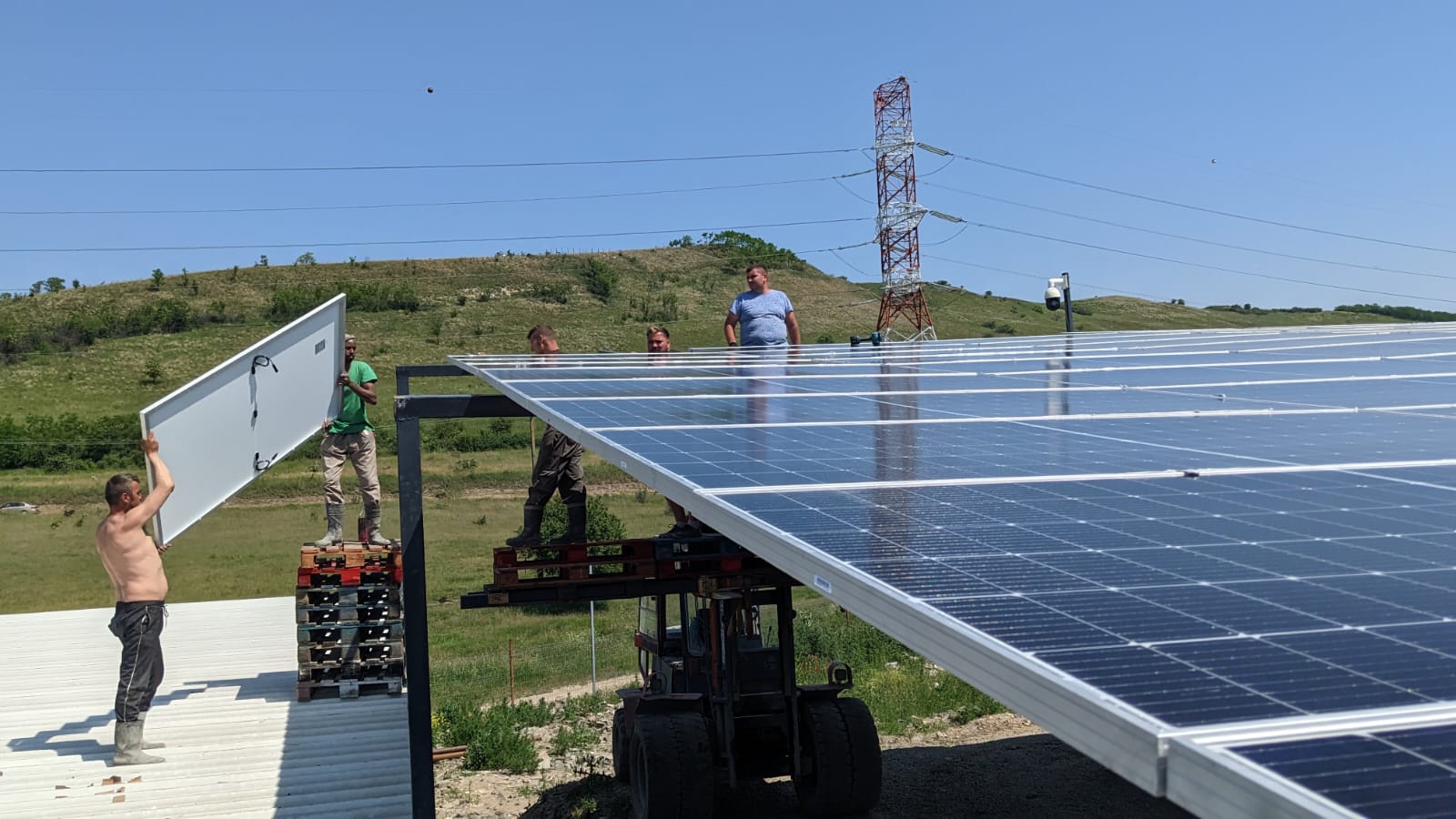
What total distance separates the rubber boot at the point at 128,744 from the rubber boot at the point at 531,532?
11.5 feet

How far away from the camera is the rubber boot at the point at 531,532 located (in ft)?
36.0

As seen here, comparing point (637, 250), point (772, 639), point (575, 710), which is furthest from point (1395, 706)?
point (637, 250)

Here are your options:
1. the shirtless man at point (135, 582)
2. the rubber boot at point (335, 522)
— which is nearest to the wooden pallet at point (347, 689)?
the rubber boot at point (335, 522)

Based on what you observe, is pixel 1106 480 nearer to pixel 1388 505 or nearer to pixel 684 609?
pixel 1388 505

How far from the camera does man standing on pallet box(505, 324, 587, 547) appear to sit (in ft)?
36.8

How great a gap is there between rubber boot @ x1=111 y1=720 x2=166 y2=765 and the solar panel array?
4.73 meters

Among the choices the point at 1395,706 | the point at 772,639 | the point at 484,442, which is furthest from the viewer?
the point at 484,442

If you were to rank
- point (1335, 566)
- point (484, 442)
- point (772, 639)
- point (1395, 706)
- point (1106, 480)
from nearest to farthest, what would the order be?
point (1395, 706) < point (1335, 566) < point (1106, 480) < point (772, 639) < point (484, 442)

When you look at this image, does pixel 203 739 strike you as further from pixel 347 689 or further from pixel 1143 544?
pixel 1143 544

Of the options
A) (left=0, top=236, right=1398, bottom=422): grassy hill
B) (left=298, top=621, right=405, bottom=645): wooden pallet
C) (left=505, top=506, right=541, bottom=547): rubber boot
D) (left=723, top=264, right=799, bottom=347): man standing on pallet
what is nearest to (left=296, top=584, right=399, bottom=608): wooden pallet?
(left=298, top=621, right=405, bottom=645): wooden pallet

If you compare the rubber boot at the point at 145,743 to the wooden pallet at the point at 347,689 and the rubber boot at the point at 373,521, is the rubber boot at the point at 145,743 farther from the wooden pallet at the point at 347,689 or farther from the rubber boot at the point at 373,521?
the rubber boot at the point at 373,521

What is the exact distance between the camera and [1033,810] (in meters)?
12.9

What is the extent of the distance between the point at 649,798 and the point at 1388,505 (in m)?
7.48

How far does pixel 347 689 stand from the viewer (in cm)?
1303
